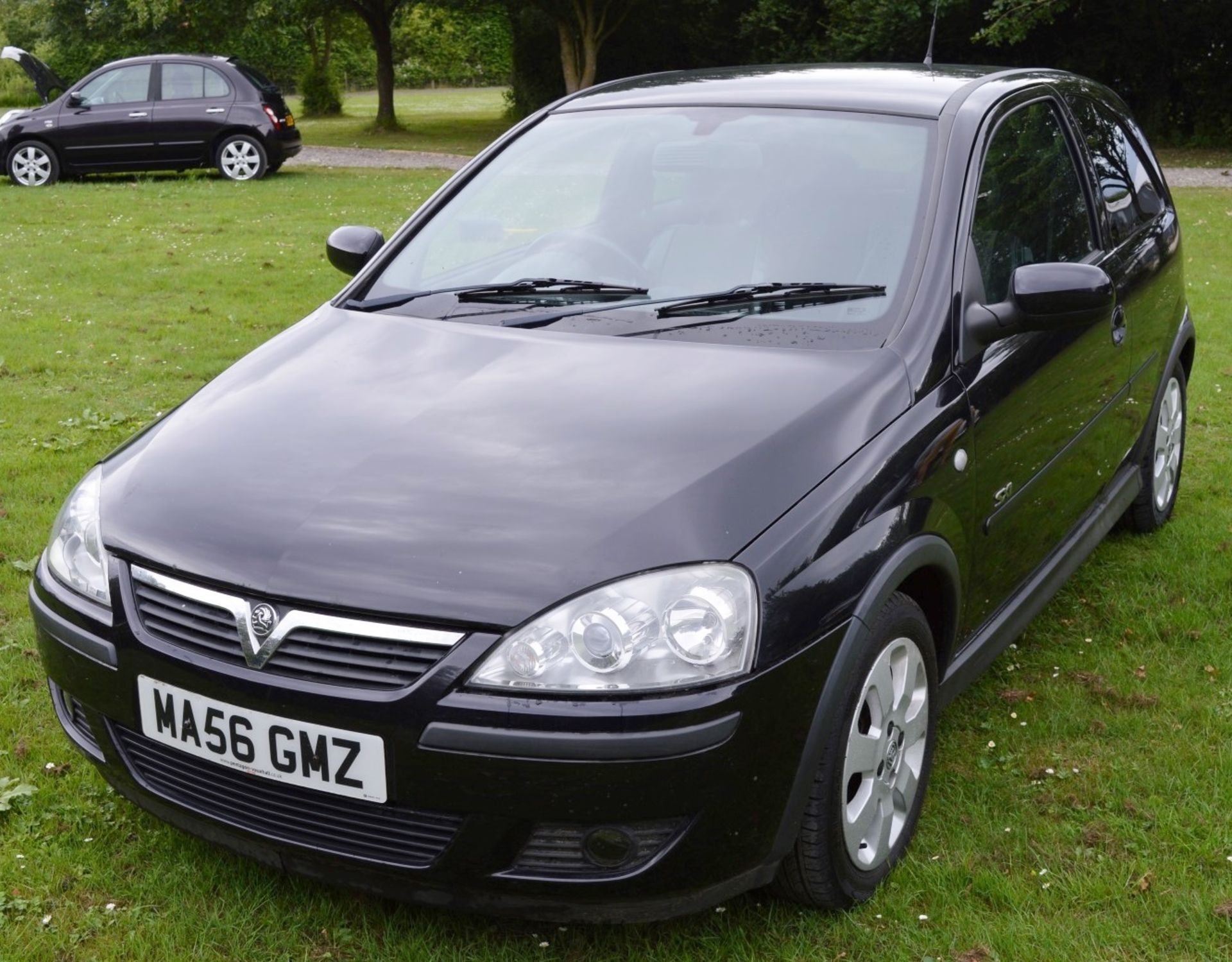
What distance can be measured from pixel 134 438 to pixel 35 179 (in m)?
15.4

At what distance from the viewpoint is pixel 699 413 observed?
2752 millimetres

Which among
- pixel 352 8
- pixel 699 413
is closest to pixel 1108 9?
pixel 352 8

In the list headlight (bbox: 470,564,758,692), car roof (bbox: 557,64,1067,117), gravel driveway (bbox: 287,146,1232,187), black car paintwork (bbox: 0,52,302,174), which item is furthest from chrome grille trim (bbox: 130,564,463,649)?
gravel driveway (bbox: 287,146,1232,187)

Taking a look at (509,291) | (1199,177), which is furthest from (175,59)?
(509,291)

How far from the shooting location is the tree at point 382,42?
29.6 meters

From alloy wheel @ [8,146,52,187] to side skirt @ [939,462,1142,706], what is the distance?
1541 cm

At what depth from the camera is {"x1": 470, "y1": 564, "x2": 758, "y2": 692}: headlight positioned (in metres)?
2.28

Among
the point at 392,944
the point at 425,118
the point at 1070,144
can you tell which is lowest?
the point at 425,118

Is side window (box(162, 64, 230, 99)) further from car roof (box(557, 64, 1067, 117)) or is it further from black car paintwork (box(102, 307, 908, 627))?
black car paintwork (box(102, 307, 908, 627))

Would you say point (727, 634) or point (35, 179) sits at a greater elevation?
point (727, 634)

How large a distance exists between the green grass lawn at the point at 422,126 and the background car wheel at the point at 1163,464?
19.7 metres

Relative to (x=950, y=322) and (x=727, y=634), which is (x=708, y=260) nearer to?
(x=950, y=322)

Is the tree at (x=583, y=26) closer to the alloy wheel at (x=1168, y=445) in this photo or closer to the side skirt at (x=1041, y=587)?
the alloy wheel at (x=1168, y=445)

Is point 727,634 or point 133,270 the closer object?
point 727,634
